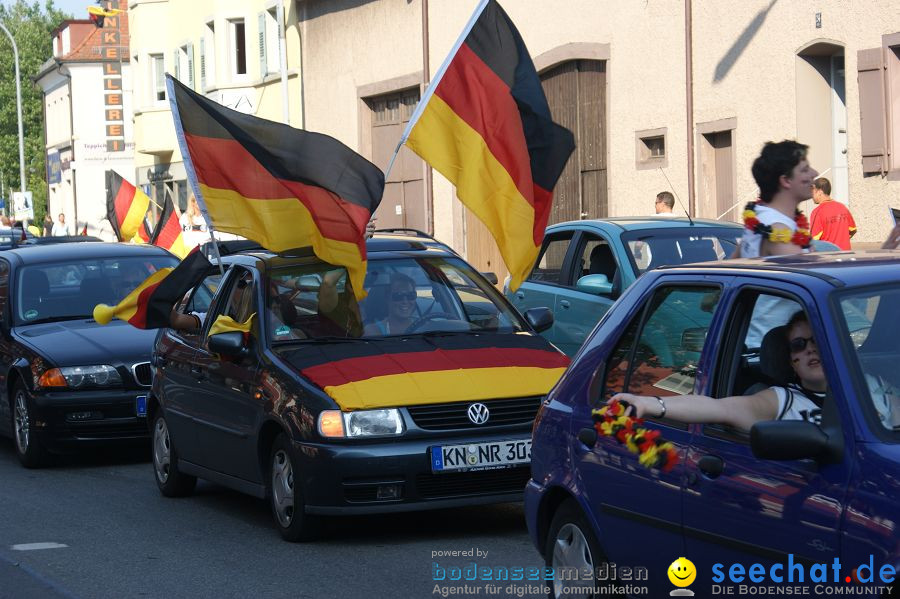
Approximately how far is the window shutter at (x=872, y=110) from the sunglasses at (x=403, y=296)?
10.8m

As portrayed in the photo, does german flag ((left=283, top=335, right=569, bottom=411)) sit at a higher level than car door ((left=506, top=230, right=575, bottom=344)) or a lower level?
lower

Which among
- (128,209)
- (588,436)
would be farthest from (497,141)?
(128,209)

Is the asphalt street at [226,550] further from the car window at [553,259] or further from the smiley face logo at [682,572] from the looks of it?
the car window at [553,259]

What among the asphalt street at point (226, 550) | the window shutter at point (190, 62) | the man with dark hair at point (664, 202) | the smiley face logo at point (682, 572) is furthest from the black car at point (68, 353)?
the window shutter at point (190, 62)

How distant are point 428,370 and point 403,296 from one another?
103 centimetres

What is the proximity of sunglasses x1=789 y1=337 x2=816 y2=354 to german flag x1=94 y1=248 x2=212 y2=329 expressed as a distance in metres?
6.04

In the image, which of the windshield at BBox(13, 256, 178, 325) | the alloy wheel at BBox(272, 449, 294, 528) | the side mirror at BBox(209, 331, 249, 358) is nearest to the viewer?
the alloy wheel at BBox(272, 449, 294, 528)

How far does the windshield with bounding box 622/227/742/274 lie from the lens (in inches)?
468

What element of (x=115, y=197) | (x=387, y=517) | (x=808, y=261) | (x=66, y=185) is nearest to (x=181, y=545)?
(x=387, y=517)

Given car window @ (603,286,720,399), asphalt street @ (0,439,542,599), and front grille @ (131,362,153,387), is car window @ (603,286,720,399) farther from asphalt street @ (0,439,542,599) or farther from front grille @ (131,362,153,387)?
front grille @ (131,362,153,387)

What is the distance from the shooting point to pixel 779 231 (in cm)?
695

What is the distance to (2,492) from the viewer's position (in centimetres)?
1091

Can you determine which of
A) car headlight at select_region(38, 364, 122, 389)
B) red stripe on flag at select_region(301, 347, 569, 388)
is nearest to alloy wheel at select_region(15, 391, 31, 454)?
car headlight at select_region(38, 364, 122, 389)

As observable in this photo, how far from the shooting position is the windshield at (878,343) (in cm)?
438
